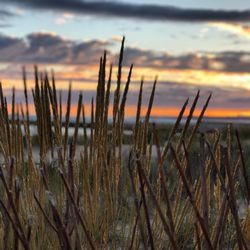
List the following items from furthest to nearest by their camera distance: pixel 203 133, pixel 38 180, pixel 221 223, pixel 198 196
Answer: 1. pixel 38 180
2. pixel 198 196
3. pixel 221 223
4. pixel 203 133

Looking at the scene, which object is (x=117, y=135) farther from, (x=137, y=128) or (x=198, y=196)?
(x=198, y=196)

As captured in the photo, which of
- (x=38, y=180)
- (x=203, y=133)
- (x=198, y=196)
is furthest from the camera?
(x=38, y=180)

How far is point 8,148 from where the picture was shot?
230cm

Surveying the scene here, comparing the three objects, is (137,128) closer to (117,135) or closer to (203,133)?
(117,135)

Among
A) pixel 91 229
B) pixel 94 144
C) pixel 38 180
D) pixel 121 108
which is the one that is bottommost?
pixel 91 229

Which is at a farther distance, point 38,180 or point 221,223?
point 38,180

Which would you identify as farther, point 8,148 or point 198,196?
point 8,148

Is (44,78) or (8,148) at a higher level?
(44,78)

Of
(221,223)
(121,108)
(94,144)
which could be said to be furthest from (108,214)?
(221,223)

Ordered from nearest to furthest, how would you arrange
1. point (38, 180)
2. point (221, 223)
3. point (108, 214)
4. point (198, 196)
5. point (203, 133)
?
point (203, 133) → point (221, 223) → point (198, 196) → point (108, 214) → point (38, 180)

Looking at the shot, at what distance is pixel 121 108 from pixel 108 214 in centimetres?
41

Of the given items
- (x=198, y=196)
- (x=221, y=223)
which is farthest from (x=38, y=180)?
(x=221, y=223)

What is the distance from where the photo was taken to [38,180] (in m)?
2.35

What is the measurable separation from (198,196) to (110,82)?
1.82 feet
